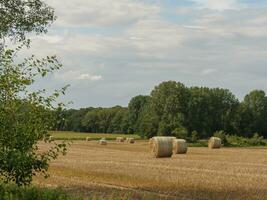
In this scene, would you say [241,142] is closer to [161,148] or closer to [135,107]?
[161,148]

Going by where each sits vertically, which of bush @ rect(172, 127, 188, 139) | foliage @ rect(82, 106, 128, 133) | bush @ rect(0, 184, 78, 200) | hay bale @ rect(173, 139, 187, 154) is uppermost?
foliage @ rect(82, 106, 128, 133)

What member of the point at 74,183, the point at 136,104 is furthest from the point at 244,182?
the point at 136,104

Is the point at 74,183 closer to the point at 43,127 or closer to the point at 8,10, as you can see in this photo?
the point at 8,10

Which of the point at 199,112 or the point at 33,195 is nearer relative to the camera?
the point at 33,195

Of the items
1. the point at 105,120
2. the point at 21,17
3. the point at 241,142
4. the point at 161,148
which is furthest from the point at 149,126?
the point at 21,17

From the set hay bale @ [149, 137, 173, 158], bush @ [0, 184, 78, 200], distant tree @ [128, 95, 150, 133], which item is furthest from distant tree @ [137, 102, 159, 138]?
bush @ [0, 184, 78, 200]

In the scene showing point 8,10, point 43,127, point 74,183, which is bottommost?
point 74,183

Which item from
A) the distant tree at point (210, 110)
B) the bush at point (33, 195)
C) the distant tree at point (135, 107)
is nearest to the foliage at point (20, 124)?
the bush at point (33, 195)

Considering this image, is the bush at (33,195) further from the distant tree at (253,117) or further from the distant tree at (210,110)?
the distant tree at (253,117)

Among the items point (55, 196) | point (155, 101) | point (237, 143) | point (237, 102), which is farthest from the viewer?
point (237, 102)

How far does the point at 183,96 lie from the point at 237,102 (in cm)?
2256

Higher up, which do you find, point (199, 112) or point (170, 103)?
point (170, 103)

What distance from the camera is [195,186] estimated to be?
21359 mm

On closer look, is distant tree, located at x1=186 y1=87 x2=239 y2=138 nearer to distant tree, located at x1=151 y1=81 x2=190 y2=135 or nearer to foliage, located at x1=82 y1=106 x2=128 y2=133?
distant tree, located at x1=151 y1=81 x2=190 y2=135
